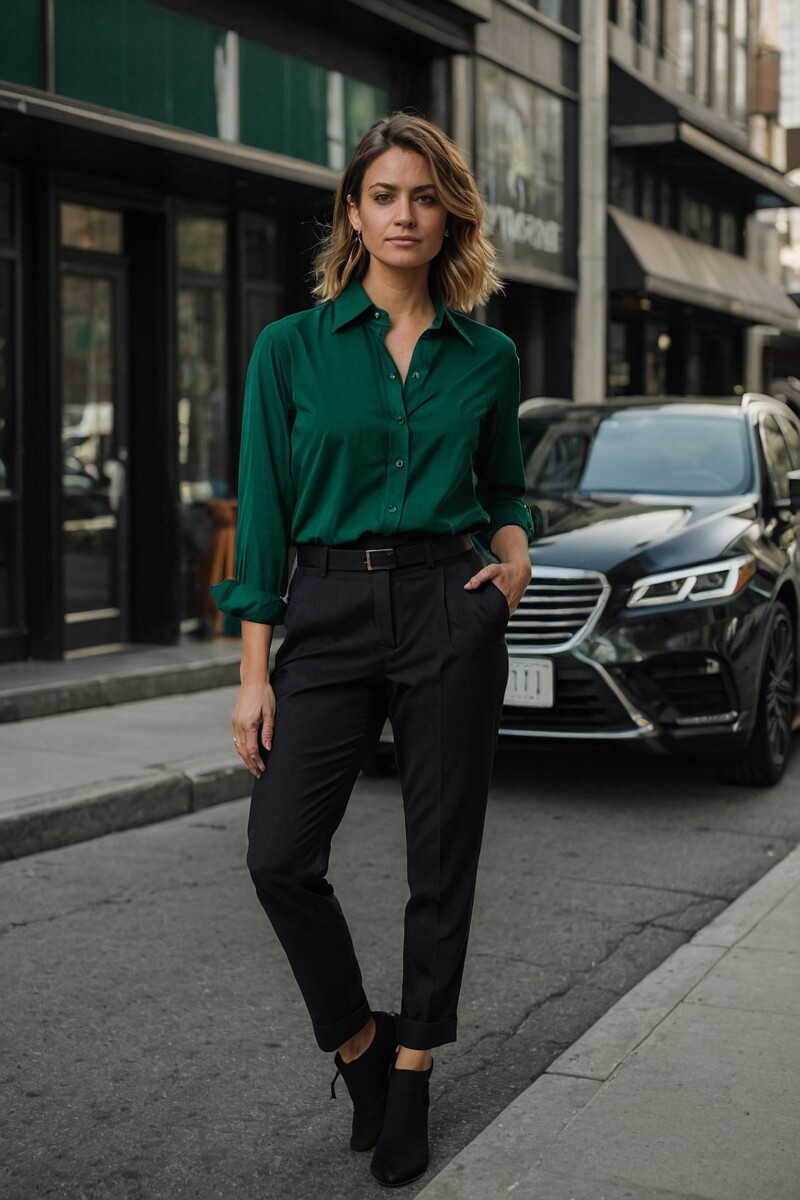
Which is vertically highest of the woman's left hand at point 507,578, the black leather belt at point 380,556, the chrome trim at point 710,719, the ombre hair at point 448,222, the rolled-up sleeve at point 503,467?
the ombre hair at point 448,222

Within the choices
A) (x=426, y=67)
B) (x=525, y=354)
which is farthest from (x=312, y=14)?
(x=525, y=354)

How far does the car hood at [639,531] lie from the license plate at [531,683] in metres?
0.45

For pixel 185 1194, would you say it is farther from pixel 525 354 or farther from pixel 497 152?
pixel 525 354

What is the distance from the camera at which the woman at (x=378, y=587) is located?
124 inches

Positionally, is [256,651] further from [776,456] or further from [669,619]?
[776,456]

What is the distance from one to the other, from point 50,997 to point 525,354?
1468cm

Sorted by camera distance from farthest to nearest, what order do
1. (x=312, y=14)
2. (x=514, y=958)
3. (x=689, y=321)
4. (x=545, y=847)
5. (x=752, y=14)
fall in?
(x=752, y=14) < (x=689, y=321) < (x=312, y=14) < (x=545, y=847) < (x=514, y=958)

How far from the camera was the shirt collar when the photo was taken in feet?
10.5

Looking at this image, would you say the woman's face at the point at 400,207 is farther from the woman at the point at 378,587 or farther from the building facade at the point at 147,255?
the building facade at the point at 147,255

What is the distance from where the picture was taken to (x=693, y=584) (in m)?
6.93

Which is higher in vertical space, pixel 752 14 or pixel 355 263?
pixel 752 14

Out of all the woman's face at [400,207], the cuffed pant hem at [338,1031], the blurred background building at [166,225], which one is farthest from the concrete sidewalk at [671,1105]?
the blurred background building at [166,225]

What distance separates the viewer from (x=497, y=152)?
53.7ft

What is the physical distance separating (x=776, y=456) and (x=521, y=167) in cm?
964
